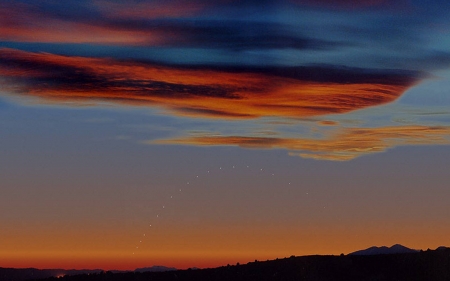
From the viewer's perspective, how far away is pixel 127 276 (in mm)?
Result: 35562

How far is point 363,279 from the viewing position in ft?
116

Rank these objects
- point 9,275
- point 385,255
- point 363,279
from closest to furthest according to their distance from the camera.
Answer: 1. point 363,279
2. point 385,255
3. point 9,275

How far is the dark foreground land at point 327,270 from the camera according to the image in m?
35.4

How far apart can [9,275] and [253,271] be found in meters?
47.3

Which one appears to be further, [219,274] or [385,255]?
[385,255]

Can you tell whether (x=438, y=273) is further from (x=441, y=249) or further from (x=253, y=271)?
(x=253, y=271)

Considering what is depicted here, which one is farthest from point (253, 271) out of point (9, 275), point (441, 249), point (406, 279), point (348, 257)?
point (9, 275)

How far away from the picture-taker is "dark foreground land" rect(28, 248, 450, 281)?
116 ft

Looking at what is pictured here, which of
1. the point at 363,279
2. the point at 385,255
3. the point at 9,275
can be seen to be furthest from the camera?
the point at 9,275

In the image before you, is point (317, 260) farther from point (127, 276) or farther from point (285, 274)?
point (127, 276)

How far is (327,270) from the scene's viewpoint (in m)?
36.4

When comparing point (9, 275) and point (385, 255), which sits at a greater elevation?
point (9, 275)

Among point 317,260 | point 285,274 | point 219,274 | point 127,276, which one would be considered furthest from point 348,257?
point 127,276

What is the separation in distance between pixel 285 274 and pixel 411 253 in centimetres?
722
